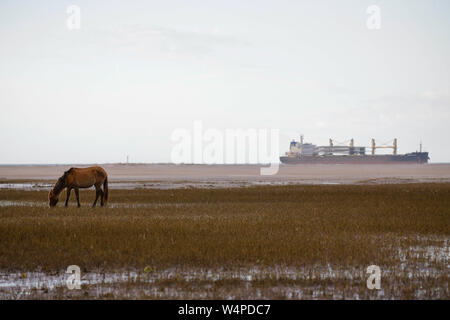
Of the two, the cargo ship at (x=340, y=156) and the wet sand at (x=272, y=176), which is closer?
the wet sand at (x=272, y=176)

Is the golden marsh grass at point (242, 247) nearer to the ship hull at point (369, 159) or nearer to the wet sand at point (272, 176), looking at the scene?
the wet sand at point (272, 176)

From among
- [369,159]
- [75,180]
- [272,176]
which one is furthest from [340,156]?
[75,180]

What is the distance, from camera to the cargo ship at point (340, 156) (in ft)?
590

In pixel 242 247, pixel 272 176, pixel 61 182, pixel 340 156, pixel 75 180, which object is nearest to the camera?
pixel 242 247

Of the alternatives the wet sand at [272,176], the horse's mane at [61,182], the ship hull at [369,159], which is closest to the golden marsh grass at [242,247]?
the horse's mane at [61,182]

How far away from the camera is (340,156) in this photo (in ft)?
595

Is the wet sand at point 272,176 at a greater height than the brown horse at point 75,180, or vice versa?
the brown horse at point 75,180

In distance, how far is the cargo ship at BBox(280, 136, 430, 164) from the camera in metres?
180

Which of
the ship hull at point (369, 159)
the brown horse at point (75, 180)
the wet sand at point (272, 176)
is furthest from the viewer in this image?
the ship hull at point (369, 159)

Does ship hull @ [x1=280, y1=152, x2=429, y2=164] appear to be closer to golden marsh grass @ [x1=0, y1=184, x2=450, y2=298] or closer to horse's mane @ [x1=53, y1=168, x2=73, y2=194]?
golden marsh grass @ [x1=0, y1=184, x2=450, y2=298]

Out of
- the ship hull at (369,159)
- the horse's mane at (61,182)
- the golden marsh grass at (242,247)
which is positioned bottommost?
the ship hull at (369,159)

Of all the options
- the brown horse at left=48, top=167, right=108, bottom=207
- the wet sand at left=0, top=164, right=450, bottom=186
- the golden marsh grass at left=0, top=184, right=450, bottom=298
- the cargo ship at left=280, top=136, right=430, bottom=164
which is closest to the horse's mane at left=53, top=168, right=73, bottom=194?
the brown horse at left=48, top=167, right=108, bottom=207

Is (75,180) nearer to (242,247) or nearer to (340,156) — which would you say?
(242,247)

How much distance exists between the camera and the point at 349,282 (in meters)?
8.38
